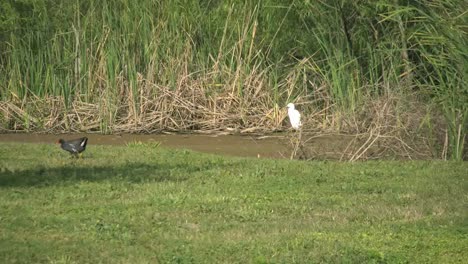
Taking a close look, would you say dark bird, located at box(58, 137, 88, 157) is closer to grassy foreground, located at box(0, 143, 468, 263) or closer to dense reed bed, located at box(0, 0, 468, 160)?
grassy foreground, located at box(0, 143, 468, 263)

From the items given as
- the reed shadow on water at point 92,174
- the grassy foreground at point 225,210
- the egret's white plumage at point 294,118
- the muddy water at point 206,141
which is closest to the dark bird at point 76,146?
the grassy foreground at point 225,210

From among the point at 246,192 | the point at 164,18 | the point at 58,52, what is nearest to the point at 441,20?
the point at 246,192

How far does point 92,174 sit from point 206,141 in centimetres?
465

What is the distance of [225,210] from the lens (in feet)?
31.5

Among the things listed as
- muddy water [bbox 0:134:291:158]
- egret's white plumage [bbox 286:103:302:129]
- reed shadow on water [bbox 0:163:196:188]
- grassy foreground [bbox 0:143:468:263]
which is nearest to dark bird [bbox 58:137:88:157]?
grassy foreground [bbox 0:143:468:263]

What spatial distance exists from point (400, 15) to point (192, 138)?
3.81 m

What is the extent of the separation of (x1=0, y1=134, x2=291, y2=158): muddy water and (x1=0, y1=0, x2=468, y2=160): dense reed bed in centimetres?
31

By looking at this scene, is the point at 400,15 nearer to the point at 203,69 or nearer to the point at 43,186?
the point at 203,69

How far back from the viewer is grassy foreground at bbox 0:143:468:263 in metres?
7.93

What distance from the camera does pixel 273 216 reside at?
30.9 ft

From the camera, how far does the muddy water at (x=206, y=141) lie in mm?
15102

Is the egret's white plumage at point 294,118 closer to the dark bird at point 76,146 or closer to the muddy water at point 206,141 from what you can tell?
the muddy water at point 206,141

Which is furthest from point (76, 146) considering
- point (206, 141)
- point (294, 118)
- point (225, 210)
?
point (225, 210)

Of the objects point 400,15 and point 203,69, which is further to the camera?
point 203,69
